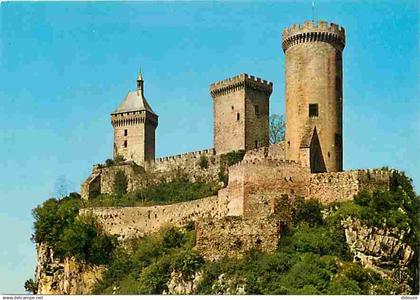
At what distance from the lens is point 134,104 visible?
77.1m

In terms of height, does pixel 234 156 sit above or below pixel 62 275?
above

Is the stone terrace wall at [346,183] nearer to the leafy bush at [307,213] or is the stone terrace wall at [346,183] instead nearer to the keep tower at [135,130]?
the leafy bush at [307,213]

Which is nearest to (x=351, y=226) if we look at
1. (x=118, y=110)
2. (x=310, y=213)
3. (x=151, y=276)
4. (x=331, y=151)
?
(x=310, y=213)

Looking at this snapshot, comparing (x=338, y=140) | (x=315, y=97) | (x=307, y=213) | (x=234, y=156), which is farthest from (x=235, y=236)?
(x=234, y=156)

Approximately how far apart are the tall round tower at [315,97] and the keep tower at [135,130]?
74.0 ft

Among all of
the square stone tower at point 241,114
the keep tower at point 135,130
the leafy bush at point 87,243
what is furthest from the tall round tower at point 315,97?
the keep tower at point 135,130

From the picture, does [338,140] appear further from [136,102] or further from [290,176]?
[136,102]

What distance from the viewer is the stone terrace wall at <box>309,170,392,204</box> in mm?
49469

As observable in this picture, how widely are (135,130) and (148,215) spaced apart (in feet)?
62.7

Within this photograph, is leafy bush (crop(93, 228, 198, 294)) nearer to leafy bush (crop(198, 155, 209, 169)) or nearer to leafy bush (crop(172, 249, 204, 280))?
leafy bush (crop(172, 249, 204, 280))

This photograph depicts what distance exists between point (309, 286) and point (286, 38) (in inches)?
587

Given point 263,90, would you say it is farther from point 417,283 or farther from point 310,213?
point 417,283

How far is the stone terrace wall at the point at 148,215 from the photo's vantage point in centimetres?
5490

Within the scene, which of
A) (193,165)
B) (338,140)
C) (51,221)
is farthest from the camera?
(193,165)
